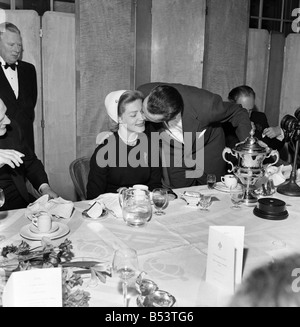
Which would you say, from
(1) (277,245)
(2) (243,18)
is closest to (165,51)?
(2) (243,18)

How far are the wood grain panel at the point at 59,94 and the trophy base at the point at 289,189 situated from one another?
2212 mm

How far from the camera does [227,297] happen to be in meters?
1.28

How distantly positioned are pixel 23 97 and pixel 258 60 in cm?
279

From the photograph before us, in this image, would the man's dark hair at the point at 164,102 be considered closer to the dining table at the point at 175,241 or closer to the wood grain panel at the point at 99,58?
the dining table at the point at 175,241

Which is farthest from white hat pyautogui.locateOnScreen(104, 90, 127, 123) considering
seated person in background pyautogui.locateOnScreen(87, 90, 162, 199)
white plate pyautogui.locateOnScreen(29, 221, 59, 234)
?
white plate pyautogui.locateOnScreen(29, 221, 59, 234)

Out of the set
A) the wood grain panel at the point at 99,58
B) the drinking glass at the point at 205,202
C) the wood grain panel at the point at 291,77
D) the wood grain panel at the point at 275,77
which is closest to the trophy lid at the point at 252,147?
the drinking glass at the point at 205,202

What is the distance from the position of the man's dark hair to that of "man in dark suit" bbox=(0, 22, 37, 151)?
1.64 meters

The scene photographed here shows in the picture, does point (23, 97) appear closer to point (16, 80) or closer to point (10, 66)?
point (16, 80)

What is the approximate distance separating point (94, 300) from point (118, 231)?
1.75 ft

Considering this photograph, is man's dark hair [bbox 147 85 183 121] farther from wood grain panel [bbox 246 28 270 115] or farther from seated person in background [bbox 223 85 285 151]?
wood grain panel [bbox 246 28 270 115]

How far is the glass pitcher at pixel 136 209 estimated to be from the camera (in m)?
1.83

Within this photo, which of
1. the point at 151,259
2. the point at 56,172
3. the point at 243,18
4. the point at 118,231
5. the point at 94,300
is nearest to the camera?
the point at 94,300

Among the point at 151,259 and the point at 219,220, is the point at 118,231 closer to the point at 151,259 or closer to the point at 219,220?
the point at 151,259

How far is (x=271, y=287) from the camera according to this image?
1.34 m
